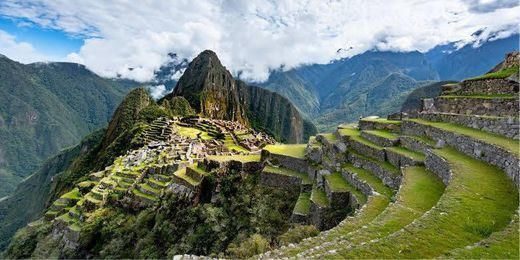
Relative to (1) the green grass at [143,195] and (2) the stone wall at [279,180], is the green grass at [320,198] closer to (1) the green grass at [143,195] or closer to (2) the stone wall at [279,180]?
(2) the stone wall at [279,180]

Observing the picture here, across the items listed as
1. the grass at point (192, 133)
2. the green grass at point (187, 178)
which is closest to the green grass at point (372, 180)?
the green grass at point (187, 178)

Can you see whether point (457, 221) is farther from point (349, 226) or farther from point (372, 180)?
point (372, 180)

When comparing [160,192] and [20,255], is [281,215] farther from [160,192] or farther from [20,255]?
[20,255]

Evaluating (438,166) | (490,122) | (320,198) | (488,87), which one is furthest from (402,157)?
(488,87)

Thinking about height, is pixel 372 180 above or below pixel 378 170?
below

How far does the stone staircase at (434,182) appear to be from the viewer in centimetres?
870

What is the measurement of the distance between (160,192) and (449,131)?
85.5 feet

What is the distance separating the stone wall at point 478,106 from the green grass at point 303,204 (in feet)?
33.0

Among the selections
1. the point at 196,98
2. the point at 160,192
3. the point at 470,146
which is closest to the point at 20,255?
the point at 160,192

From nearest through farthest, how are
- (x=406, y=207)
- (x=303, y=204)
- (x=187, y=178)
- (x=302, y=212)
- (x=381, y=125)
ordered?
(x=406, y=207) → (x=302, y=212) → (x=303, y=204) → (x=381, y=125) → (x=187, y=178)

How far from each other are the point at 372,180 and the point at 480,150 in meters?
5.50

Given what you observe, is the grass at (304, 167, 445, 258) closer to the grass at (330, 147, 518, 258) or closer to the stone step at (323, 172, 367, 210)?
the grass at (330, 147, 518, 258)

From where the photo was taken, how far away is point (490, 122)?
16172 mm

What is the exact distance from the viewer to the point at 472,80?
2208cm
